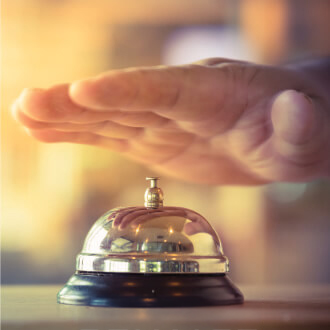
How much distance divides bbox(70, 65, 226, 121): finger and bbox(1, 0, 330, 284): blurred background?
91.9 inches

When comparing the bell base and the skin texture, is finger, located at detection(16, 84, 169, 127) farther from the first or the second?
the bell base

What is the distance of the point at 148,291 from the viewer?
495 mm

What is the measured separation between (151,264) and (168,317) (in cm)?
8

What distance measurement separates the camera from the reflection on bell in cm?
50

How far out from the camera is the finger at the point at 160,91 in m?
0.47

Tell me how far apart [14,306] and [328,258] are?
261 cm

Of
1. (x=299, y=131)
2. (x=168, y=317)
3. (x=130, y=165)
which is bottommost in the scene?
(x=168, y=317)

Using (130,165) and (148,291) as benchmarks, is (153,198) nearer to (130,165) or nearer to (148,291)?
(148,291)

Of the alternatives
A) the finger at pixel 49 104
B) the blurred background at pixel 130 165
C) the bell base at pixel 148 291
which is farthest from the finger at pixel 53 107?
the blurred background at pixel 130 165

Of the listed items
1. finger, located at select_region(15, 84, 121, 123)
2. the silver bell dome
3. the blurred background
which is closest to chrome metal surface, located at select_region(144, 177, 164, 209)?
the silver bell dome

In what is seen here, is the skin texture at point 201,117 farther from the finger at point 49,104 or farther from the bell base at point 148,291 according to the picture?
the bell base at point 148,291

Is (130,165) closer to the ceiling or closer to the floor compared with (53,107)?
closer to the ceiling

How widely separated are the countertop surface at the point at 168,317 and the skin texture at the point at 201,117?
6.4 inches

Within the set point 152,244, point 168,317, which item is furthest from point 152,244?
point 168,317
